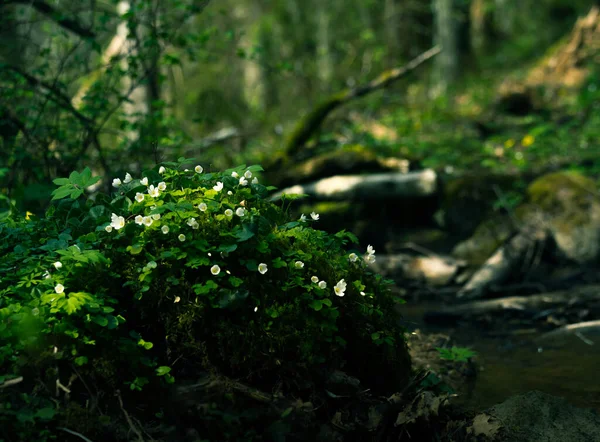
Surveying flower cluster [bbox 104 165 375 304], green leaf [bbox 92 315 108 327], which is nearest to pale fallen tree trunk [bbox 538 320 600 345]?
flower cluster [bbox 104 165 375 304]

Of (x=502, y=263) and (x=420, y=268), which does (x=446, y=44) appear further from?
(x=502, y=263)

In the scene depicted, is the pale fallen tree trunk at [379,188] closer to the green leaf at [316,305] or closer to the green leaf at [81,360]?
the green leaf at [316,305]

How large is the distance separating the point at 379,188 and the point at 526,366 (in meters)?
4.61

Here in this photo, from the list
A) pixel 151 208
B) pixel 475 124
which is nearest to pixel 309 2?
pixel 475 124

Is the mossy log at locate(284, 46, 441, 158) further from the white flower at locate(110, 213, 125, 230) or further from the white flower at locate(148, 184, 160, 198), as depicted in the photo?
the white flower at locate(110, 213, 125, 230)

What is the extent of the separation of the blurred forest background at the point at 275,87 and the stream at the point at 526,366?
2.61 metres

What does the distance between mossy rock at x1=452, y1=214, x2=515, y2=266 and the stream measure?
219 cm

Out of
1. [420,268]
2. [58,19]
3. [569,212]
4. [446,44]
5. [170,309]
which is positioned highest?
[58,19]

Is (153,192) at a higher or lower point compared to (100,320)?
higher

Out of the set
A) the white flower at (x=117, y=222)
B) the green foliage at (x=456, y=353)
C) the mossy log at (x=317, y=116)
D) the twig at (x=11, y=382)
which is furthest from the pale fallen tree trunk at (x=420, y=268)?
the twig at (x=11, y=382)

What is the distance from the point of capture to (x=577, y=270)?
7371 millimetres

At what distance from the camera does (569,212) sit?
7883 millimetres

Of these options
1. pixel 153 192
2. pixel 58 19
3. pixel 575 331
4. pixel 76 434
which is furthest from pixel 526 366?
pixel 58 19

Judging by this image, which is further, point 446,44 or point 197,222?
point 446,44
